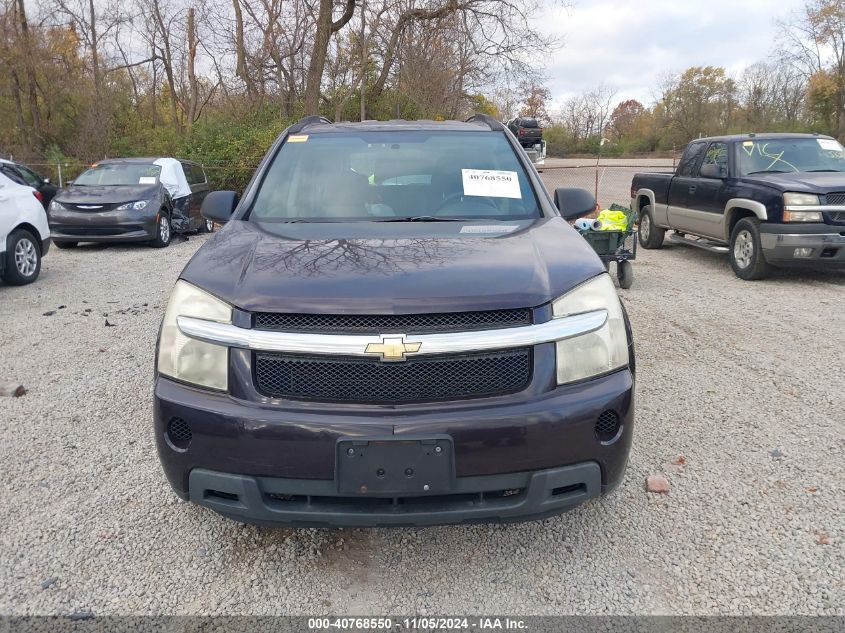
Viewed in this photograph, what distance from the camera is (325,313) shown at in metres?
2.33

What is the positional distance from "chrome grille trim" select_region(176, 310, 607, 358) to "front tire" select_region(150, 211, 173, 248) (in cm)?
1048

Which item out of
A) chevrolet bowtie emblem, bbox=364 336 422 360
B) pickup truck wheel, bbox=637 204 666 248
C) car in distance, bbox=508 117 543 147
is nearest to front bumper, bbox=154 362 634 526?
chevrolet bowtie emblem, bbox=364 336 422 360

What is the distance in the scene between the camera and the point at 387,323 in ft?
7.68

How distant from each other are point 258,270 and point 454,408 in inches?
37.8

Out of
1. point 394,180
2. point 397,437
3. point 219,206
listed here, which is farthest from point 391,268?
point 219,206

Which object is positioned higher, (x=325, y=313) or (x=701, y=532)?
(x=325, y=313)

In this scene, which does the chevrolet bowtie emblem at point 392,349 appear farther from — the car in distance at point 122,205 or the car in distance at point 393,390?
the car in distance at point 122,205

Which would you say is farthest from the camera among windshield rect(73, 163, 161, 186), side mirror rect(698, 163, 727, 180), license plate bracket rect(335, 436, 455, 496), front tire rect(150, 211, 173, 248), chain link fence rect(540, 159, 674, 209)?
chain link fence rect(540, 159, 674, 209)

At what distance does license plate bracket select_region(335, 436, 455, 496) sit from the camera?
2225 millimetres

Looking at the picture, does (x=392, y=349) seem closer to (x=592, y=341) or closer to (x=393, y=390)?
(x=393, y=390)

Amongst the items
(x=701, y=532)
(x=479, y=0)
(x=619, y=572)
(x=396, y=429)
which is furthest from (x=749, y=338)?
(x=479, y=0)

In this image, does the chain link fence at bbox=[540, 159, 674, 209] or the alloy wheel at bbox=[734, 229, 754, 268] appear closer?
the alloy wheel at bbox=[734, 229, 754, 268]

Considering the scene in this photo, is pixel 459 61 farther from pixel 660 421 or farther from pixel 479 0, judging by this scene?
pixel 660 421

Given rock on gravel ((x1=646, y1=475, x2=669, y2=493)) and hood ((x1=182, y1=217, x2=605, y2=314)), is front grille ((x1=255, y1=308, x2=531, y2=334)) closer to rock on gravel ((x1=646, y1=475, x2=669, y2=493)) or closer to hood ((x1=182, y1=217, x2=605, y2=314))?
hood ((x1=182, y1=217, x2=605, y2=314))
